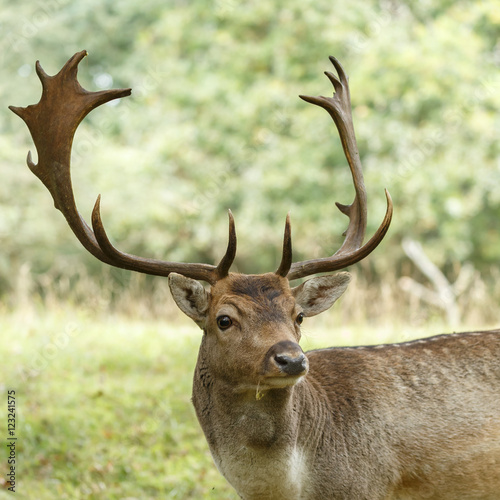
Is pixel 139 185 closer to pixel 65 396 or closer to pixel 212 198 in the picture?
pixel 212 198

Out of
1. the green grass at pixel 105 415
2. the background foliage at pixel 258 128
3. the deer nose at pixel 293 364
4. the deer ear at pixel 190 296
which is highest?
the background foliage at pixel 258 128

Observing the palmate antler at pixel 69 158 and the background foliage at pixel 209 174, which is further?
the background foliage at pixel 209 174

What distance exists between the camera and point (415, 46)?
41.7 ft

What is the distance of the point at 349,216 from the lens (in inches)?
174

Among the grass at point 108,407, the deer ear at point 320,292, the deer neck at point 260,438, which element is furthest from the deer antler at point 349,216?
the grass at point 108,407

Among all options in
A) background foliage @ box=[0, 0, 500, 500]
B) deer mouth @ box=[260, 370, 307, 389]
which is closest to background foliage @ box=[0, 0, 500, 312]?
background foliage @ box=[0, 0, 500, 500]

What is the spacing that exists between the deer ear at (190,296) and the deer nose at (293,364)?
684 mm

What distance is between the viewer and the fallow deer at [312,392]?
135 inches

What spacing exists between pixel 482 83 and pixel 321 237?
175 inches

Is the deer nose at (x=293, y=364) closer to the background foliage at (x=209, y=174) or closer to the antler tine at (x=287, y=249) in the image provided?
the antler tine at (x=287, y=249)

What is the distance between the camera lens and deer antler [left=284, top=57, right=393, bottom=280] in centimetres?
390

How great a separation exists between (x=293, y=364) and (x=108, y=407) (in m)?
4.20

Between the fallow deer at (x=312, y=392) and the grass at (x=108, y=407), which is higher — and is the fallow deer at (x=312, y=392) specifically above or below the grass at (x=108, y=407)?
above

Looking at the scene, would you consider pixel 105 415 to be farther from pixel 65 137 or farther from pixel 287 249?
pixel 287 249
